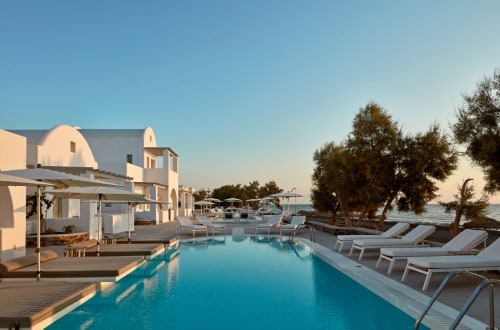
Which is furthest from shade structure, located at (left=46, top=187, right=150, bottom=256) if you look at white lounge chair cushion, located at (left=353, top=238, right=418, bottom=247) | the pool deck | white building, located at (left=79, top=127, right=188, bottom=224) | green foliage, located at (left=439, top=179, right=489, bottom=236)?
white building, located at (left=79, top=127, right=188, bottom=224)

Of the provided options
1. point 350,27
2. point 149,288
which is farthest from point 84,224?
point 350,27

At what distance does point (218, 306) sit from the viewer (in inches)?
282

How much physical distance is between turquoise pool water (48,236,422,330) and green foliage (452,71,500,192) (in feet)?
16.6

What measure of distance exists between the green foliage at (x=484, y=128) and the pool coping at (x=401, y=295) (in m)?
4.54

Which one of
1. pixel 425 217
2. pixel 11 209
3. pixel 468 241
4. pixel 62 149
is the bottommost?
pixel 425 217

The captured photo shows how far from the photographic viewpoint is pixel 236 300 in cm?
755

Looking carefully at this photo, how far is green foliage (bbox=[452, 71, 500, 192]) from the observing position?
11.2 meters

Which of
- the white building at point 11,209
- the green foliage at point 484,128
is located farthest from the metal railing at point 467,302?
the white building at point 11,209

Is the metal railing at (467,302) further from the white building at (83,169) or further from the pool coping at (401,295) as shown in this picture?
the white building at (83,169)

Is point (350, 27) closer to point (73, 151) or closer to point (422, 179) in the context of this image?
point (422, 179)

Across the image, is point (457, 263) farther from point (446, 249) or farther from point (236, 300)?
point (236, 300)

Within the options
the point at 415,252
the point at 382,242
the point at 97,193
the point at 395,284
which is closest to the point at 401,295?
the point at 395,284

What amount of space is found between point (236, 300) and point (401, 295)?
8.95 feet

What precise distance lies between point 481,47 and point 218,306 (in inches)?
493
